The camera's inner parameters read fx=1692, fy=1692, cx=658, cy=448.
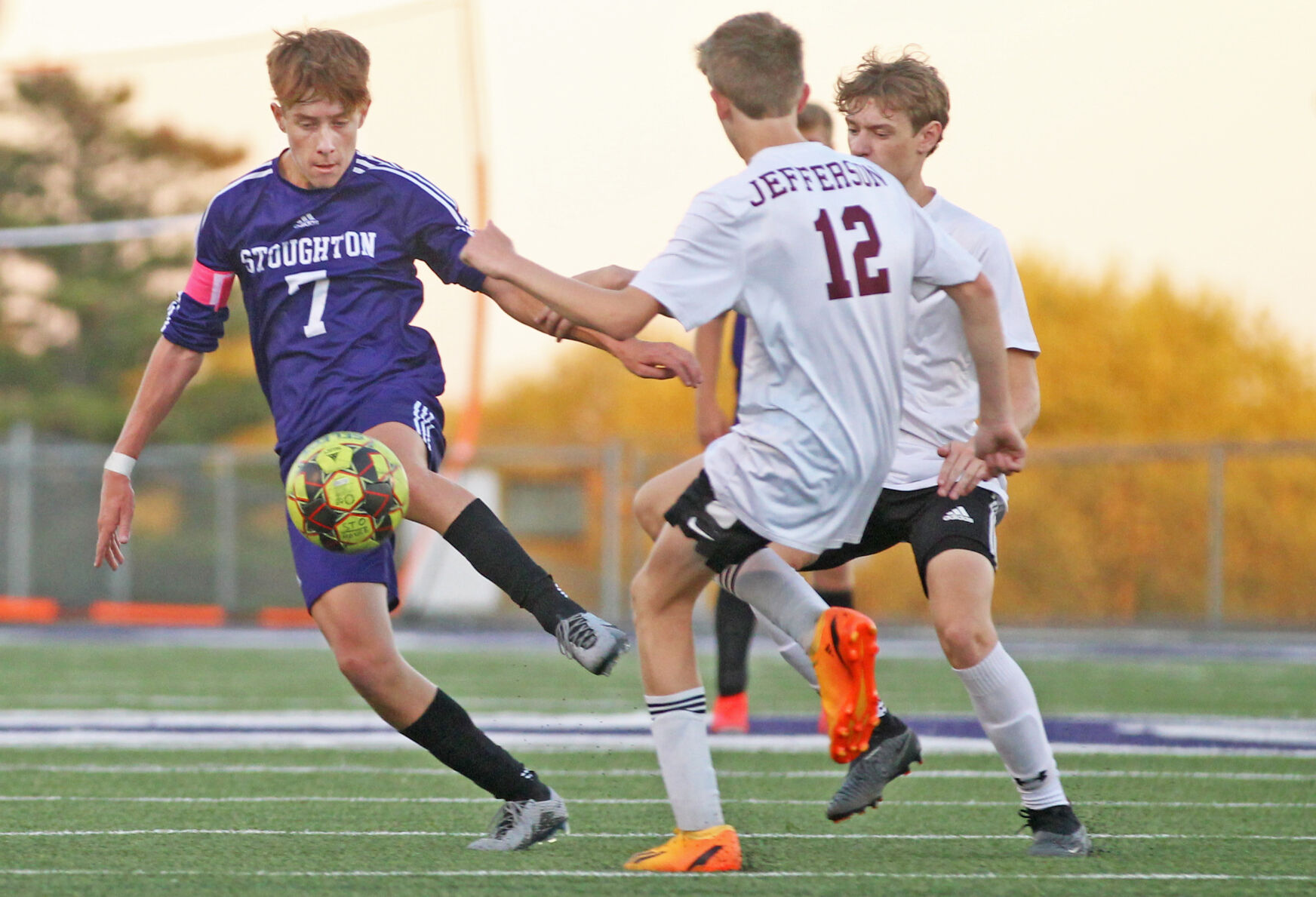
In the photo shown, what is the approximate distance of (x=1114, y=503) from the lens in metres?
21.3

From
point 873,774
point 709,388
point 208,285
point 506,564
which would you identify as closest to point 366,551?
point 506,564

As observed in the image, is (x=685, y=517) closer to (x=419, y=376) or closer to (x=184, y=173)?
(x=419, y=376)

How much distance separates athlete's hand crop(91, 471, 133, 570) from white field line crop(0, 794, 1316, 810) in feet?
2.94

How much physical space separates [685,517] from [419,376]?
96 cm

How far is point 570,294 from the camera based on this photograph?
12.1 ft

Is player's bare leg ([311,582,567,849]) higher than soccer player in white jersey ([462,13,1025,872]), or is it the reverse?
soccer player in white jersey ([462,13,1025,872])

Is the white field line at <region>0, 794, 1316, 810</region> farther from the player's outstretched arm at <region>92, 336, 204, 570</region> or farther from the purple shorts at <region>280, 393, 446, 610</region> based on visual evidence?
the purple shorts at <region>280, 393, 446, 610</region>

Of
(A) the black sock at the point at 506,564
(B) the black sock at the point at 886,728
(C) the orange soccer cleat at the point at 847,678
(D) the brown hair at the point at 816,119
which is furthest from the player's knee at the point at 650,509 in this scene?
(D) the brown hair at the point at 816,119

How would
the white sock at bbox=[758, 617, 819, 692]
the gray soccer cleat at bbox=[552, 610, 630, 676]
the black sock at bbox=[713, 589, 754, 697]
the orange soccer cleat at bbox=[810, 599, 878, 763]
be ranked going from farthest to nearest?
the black sock at bbox=[713, 589, 754, 697]
the white sock at bbox=[758, 617, 819, 692]
the gray soccer cleat at bbox=[552, 610, 630, 676]
the orange soccer cleat at bbox=[810, 599, 878, 763]

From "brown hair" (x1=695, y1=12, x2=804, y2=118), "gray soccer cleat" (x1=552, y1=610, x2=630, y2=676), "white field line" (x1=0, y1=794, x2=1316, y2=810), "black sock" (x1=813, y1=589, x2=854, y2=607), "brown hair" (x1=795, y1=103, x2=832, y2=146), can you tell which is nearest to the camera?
"brown hair" (x1=695, y1=12, x2=804, y2=118)

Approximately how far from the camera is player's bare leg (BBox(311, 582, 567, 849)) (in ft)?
13.4

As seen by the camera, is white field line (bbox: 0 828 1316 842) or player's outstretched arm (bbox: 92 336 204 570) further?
player's outstretched arm (bbox: 92 336 204 570)

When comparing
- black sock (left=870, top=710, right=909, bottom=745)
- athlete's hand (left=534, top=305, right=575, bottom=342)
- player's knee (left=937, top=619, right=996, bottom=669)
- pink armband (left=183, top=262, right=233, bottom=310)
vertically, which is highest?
pink armband (left=183, top=262, right=233, bottom=310)

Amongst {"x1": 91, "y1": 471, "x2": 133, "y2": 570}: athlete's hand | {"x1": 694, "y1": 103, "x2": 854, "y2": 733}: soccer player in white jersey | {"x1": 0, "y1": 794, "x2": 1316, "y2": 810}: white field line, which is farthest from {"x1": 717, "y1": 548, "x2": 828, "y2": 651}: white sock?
{"x1": 694, "y1": 103, "x2": 854, "y2": 733}: soccer player in white jersey
